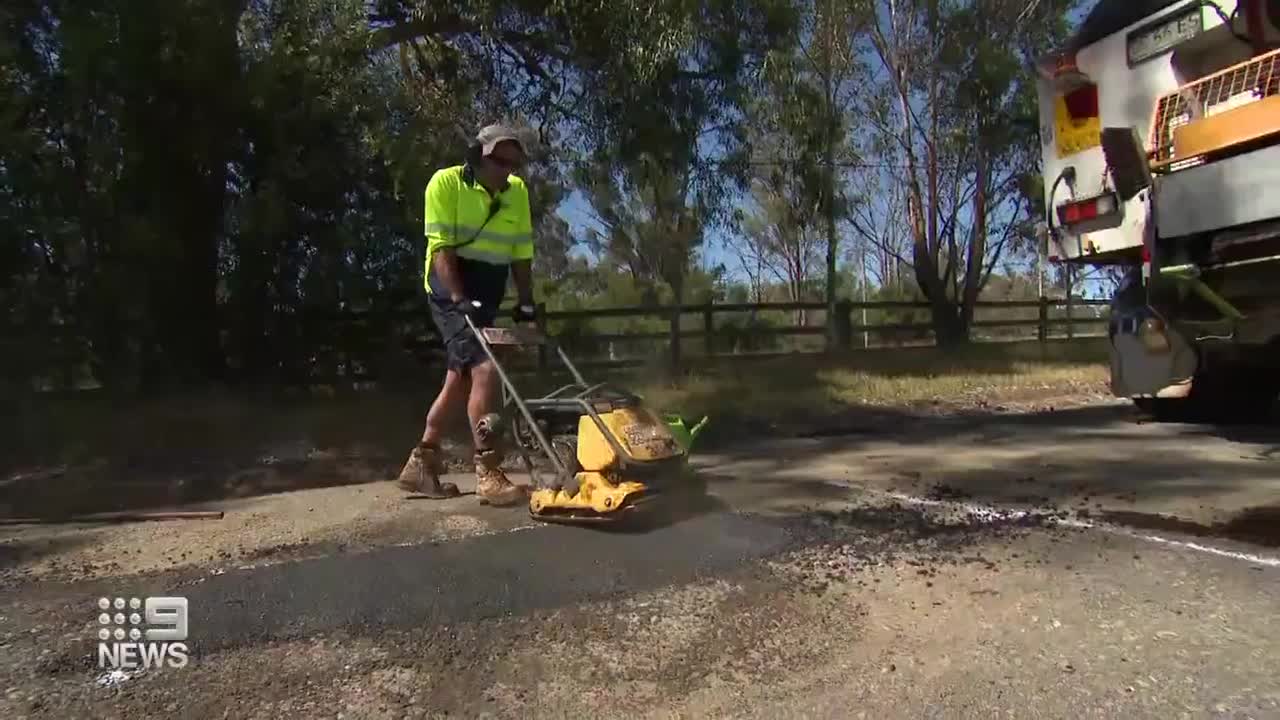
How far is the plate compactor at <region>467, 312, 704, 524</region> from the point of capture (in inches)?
159

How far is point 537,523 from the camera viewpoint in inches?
168

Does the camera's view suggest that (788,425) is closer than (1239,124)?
No

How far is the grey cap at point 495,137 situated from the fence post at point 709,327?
12083mm

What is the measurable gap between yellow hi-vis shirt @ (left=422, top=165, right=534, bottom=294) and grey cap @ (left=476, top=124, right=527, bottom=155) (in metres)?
0.23

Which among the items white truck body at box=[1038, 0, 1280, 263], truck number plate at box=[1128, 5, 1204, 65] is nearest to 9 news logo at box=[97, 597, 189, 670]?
white truck body at box=[1038, 0, 1280, 263]

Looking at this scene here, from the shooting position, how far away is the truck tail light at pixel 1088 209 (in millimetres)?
6156

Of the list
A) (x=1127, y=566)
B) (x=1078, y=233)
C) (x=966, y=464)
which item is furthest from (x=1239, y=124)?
(x=1127, y=566)

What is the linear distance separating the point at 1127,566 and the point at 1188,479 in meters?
1.95

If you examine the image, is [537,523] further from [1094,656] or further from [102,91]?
[102,91]

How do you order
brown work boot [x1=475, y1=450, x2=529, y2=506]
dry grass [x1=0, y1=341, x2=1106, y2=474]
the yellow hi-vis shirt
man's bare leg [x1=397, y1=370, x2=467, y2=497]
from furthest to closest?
1. dry grass [x1=0, y1=341, x2=1106, y2=474]
2. man's bare leg [x1=397, y1=370, x2=467, y2=497]
3. the yellow hi-vis shirt
4. brown work boot [x1=475, y1=450, x2=529, y2=506]

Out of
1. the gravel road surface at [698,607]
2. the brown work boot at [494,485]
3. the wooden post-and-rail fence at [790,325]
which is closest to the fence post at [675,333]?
the wooden post-and-rail fence at [790,325]


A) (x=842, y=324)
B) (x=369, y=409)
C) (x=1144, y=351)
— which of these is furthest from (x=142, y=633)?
(x=842, y=324)

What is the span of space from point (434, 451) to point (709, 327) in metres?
12.1

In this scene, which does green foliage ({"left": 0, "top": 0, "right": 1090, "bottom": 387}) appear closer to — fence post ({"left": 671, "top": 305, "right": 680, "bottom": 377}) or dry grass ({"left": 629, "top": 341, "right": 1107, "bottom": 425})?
dry grass ({"left": 629, "top": 341, "right": 1107, "bottom": 425})
